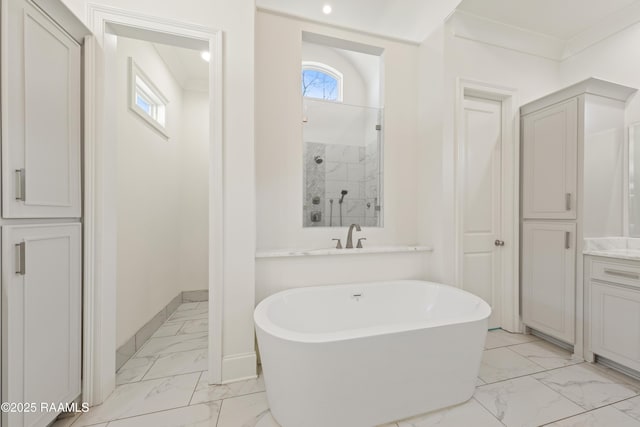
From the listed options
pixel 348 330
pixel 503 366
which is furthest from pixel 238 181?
pixel 503 366

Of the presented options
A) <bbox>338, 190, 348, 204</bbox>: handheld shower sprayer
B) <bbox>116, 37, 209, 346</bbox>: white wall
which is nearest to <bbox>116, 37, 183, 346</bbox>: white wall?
<bbox>116, 37, 209, 346</bbox>: white wall

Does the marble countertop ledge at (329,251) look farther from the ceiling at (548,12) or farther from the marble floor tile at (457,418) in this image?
the ceiling at (548,12)

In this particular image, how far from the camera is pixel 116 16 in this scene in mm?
1494

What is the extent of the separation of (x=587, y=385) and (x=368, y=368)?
63.2 inches

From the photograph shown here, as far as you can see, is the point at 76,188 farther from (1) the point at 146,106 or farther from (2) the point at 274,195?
(1) the point at 146,106

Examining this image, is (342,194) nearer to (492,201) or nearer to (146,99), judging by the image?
(492,201)

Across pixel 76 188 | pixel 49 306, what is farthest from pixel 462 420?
pixel 76 188

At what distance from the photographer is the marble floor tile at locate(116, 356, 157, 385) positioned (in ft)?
5.58

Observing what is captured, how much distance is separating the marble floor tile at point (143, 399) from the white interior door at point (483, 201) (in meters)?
2.38

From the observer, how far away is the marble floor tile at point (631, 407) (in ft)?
4.66

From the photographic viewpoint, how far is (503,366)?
1.88 m

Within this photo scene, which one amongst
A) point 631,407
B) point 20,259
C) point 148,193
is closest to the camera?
point 20,259

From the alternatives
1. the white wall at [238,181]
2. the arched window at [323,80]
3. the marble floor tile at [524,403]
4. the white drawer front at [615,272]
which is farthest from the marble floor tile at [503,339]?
the arched window at [323,80]

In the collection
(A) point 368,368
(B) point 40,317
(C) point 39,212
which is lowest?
(A) point 368,368
